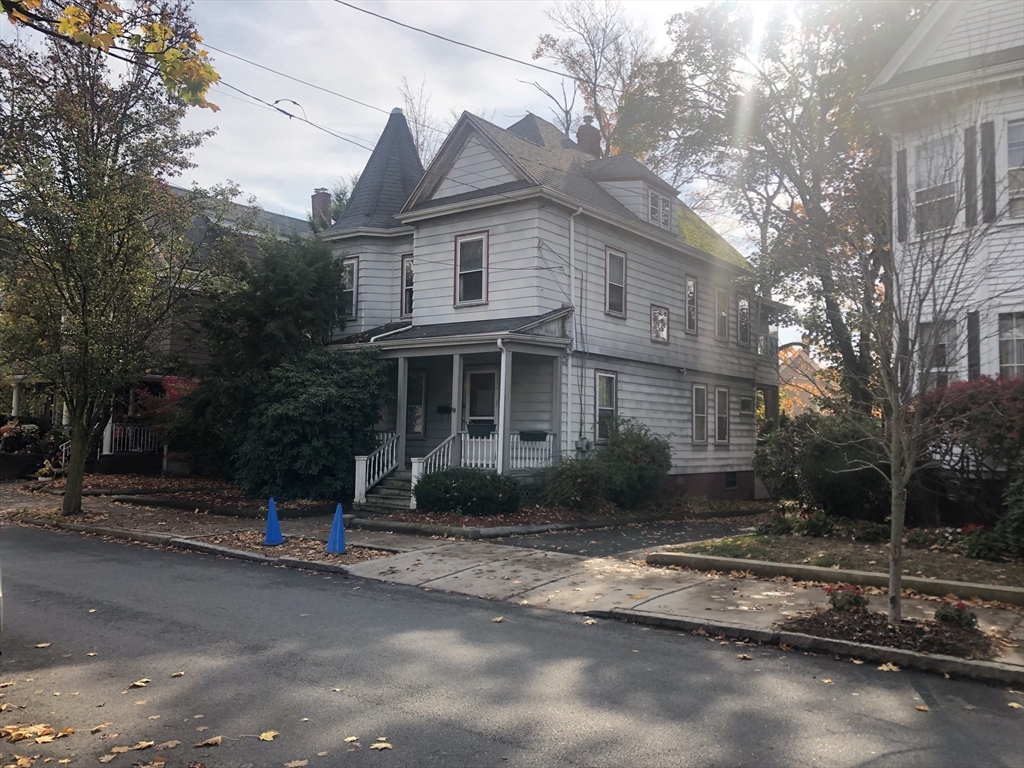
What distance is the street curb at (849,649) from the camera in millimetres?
6293

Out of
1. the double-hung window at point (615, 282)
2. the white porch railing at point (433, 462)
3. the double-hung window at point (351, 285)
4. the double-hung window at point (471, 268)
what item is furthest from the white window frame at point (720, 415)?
the double-hung window at point (351, 285)

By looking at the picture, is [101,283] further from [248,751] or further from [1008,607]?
[1008,607]

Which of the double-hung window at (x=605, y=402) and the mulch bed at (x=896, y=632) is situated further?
the double-hung window at (x=605, y=402)

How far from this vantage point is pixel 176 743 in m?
4.94

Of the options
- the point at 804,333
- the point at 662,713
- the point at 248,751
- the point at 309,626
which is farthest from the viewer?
the point at 804,333

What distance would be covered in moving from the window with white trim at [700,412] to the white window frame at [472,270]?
26.8ft

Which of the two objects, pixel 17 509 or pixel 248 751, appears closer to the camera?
pixel 248 751

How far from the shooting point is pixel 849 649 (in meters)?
6.93

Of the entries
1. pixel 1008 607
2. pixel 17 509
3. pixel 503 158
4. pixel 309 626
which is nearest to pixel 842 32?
pixel 503 158

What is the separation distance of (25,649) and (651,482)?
14023 mm

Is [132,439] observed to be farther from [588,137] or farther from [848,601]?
[848,601]

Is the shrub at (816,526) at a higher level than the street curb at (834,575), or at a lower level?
higher

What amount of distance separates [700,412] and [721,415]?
4.65 ft

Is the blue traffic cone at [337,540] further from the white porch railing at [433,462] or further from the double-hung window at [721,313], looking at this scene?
the double-hung window at [721,313]
